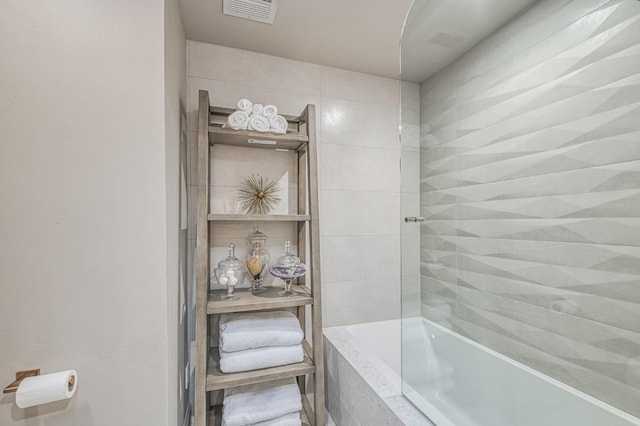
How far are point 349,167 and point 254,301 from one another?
1.07 m

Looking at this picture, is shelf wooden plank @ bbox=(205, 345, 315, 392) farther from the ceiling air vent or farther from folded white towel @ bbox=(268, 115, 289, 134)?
the ceiling air vent

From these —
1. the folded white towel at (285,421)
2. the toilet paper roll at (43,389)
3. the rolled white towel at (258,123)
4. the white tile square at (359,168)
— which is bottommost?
the folded white towel at (285,421)

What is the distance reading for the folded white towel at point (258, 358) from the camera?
4.62 feet

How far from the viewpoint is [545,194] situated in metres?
1.42

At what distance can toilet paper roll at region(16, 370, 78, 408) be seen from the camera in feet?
2.93

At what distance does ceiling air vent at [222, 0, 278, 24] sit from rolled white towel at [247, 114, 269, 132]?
1.61 ft

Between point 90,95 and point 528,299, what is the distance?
1979 mm

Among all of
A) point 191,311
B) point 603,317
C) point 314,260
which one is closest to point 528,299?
point 603,317

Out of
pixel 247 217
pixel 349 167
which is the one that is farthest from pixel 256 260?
pixel 349 167

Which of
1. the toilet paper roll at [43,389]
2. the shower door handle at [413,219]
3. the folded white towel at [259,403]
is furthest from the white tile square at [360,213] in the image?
the toilet paper roll at [43,389]

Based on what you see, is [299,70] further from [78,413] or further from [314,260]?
[78,413]

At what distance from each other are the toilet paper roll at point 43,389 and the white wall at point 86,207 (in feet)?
0.25

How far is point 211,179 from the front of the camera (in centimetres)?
178

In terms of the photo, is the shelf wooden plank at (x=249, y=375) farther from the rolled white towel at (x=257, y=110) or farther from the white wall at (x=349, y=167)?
the rolled white towel at (x=257, y=110)
